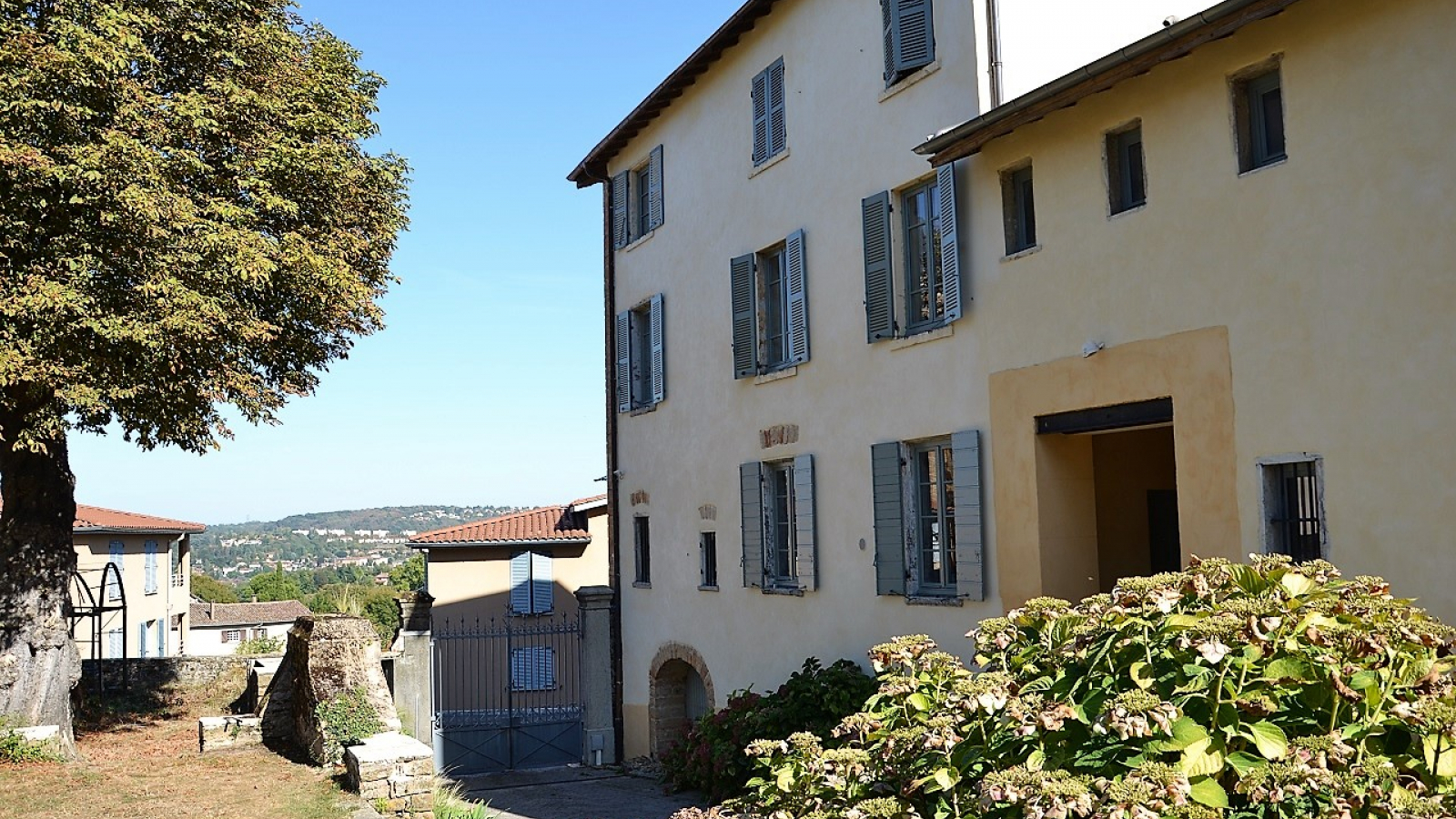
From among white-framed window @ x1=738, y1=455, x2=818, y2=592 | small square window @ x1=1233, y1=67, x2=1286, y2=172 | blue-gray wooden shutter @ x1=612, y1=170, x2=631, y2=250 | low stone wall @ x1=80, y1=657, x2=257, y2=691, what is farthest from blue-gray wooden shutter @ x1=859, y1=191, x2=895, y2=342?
low stone wall @ x1=80, y1=657, x2=257, y2=691

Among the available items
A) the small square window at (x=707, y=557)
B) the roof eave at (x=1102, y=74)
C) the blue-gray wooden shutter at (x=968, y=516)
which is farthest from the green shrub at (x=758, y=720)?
the roof eave at (x=1102, y=74)

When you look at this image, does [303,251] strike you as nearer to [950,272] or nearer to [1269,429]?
[950,272]

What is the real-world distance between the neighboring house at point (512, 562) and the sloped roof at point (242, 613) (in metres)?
34.4

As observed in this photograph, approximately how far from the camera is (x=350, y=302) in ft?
45.5

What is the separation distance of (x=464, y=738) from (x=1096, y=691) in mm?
18683

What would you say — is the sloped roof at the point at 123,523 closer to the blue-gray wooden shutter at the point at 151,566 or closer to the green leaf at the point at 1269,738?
the blue-gray wooden shutter at the point at 151,566

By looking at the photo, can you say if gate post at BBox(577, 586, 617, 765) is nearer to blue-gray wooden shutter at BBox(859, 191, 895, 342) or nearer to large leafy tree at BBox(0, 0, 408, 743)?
large leafy tree at BBox(0, 0, 408, 743)

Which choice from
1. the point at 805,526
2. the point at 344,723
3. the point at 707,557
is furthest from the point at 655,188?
the point at 344,723

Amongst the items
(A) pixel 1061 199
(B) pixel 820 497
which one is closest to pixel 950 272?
(A) pixel 1061 199

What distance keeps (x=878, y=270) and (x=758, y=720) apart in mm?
Answer: 4663

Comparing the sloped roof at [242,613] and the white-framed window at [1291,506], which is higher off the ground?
the white-framed window at [1291,506]

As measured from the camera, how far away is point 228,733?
46.8ft

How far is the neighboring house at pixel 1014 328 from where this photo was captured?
771 centimetres

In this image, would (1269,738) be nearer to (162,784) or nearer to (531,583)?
(162,784)
